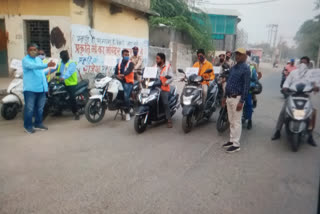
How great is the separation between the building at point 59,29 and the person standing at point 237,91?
15.1 feet

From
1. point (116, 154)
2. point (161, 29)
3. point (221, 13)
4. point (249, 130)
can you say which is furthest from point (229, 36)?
point (116, 154)

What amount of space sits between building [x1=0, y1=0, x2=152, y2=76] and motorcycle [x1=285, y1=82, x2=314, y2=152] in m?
5.33

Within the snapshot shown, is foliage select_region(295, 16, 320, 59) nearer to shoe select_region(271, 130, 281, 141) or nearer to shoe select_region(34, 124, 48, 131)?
shoe select_region(271, 130, 281, 141)

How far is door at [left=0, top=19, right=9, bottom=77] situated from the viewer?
992 cm

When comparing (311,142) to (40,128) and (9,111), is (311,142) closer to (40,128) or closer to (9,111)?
(40,128)

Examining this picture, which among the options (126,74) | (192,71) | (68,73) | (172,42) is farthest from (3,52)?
(172,42)

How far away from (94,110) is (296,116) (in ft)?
13.8

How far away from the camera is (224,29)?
1251 inches

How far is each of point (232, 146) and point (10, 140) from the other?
4116 millimetres

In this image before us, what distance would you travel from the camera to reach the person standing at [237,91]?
14.9ft

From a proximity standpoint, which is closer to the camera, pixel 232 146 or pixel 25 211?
pixel 25 211

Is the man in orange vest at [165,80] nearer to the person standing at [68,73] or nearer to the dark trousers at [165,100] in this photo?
the dark trousers at [165,100]

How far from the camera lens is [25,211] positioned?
113 inches

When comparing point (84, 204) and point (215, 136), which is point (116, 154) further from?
point (215, 136)
